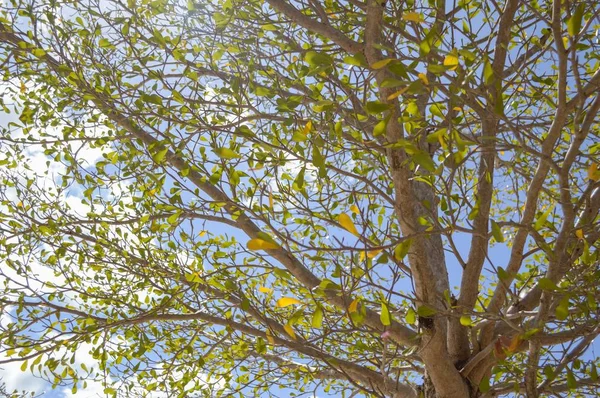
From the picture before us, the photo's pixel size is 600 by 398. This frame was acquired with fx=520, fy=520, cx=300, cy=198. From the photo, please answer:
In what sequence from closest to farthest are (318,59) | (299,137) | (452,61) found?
(452,61) < (318,59) < (299,137)

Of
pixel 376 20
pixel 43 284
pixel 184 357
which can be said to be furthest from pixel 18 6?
pixel 184 357

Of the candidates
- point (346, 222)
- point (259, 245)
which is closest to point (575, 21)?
point (346, 222)

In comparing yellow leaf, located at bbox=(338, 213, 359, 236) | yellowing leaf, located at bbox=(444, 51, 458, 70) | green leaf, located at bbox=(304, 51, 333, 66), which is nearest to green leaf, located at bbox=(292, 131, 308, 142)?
green leaf, located at bbox=(304, 51, 333, 66)

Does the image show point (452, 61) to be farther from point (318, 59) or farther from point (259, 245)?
point (259, 245)

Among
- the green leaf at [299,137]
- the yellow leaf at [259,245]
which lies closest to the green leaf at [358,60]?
the green leaf at [299,137]

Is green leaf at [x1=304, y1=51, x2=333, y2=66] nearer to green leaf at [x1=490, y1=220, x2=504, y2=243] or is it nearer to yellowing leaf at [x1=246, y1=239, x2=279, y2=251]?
yellowing leaf at [x1=246, y1=239, x2=279, y2=251]

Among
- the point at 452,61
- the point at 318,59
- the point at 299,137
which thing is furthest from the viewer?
the point at 299,137


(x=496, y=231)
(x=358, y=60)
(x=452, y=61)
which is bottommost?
(x=496, y=231)

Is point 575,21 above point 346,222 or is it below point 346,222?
above

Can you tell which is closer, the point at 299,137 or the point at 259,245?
the point at 259,245

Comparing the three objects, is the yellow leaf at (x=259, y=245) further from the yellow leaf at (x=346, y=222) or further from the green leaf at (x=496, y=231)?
the green leaf at (x=496, y=231)

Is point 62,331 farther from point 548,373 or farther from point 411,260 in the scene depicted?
point 548,373

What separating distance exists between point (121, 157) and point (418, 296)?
247cm

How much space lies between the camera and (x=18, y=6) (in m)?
4.19
